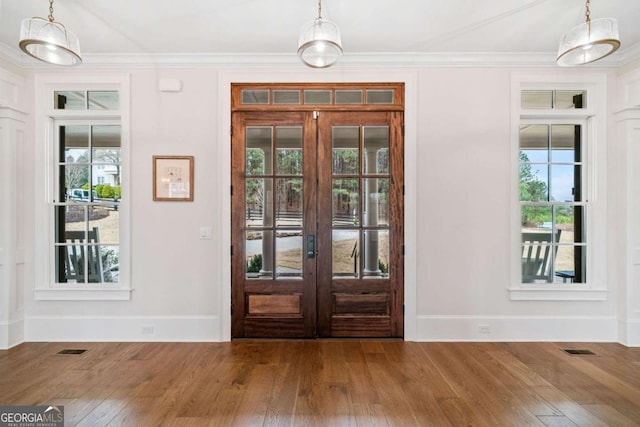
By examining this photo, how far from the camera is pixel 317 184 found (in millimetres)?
3633

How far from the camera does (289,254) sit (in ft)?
12.1

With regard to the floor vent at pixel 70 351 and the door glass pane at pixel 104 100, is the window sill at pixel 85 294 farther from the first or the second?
the door glass pane at pixel 104 100

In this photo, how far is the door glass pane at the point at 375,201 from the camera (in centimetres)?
366

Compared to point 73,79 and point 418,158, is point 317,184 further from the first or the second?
point 73,79

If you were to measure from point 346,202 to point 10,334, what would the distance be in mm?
3562

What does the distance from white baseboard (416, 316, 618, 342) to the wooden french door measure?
394mm

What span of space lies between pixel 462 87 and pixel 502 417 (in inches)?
117

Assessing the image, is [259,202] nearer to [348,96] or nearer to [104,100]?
[348,96]

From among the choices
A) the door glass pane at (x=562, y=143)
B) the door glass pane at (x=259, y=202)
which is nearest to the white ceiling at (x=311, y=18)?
the door glass pane at (x=562, y=143)

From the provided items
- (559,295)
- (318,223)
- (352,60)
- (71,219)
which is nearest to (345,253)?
(318,223)

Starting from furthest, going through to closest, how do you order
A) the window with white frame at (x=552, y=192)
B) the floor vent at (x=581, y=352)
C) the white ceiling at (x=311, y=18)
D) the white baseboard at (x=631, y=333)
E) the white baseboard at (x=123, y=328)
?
the window with white frame at (x=552, y=192) < the white baseboard at (x=123, y=328) < the white baseboard at (x=631, y=333) < the floor vent at (x=581, y=352) < the white ceiling at (x=311, y=18)

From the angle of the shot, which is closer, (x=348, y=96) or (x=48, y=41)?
(x=48, y=41)

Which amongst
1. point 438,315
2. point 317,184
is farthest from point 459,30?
point 438,315

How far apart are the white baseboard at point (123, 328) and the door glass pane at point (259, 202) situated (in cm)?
110
